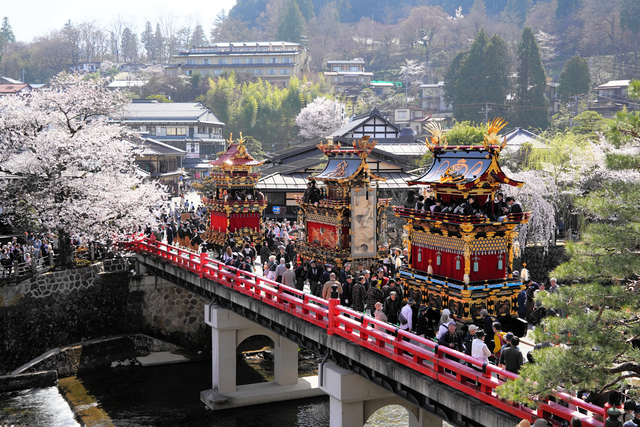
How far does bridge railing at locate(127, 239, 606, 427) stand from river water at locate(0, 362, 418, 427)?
5274mm

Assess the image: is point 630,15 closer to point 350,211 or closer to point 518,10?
point 518,10

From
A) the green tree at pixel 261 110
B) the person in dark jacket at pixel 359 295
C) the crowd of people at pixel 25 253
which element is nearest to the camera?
the person in dark jacket at pixel 359 295

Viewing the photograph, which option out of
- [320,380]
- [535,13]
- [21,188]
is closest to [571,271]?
[320,380]

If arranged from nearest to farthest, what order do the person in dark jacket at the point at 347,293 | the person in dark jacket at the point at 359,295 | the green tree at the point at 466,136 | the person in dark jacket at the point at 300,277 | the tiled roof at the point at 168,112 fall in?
the person in dark jacket at the point at 359,295 < the person in dark jacket at the point at 347,293 < the person in dark jacket at the point at 300,277 < the green tree at the point at 466,136 < the tiled roof at the point at 168,112

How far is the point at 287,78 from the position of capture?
116188mm

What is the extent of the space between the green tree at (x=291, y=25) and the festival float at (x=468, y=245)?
12224 cm

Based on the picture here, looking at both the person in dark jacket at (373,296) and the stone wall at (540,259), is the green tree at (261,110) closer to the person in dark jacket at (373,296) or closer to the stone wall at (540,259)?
the stone wall at (540,259)

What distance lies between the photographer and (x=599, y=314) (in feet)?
31.1

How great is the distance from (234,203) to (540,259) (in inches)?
736

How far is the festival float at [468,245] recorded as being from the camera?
18.2 m

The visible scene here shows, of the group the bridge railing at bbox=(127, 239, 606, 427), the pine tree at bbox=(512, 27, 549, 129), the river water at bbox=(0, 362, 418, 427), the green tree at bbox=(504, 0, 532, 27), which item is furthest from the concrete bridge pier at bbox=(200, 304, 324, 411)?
the green tree at bbox=(504, 0, 532, 27)

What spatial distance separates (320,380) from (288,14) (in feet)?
424

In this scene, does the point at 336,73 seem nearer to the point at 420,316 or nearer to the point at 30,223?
the point at 30,223

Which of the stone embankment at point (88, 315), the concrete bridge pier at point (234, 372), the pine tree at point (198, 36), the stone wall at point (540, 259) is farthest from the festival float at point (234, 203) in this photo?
the pine tree at point (198, 36)
